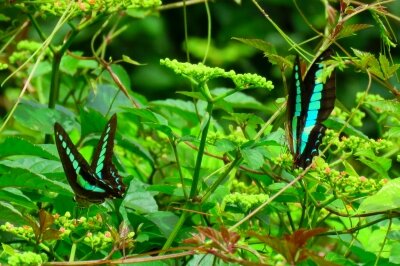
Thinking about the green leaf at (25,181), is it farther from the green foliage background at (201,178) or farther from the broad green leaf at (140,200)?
the broad green leaf at (140,200)

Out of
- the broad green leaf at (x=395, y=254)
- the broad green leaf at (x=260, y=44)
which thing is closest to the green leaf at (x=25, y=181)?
the broad green leaf at (x=260, y=44)

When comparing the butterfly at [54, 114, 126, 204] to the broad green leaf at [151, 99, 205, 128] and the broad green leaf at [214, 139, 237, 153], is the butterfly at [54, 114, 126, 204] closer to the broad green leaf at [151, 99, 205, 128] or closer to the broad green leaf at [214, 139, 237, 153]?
the broad green leaf at [214, 139, 237, 153]

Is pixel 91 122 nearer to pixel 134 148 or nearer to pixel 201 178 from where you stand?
pixel 134 148

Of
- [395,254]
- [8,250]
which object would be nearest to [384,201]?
[395,254]

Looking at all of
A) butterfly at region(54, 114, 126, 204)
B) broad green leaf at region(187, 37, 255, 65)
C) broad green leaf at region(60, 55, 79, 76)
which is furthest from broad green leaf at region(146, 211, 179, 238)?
broad green leaf at region(187, 37, 255, 65)

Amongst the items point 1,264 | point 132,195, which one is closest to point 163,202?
point 132,195

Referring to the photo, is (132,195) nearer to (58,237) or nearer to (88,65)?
(58,237)
